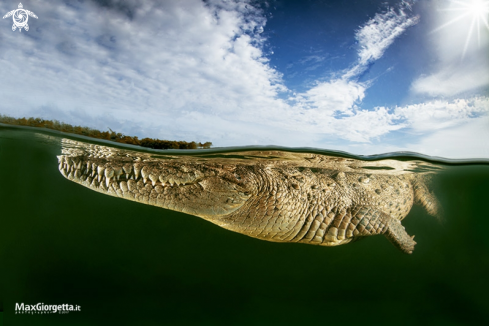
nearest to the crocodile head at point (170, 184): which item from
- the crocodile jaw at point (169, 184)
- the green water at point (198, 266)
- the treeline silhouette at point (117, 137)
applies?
the crocodile jaw at point (169, 184)

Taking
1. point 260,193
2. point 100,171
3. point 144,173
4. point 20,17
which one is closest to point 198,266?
point 260,193

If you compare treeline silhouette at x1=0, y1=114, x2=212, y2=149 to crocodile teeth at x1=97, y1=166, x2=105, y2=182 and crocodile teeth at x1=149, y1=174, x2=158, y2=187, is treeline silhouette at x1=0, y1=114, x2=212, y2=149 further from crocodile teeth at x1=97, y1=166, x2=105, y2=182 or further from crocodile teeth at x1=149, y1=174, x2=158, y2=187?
crocodile teeth at x1=149, y1=174, x2=158, y2=187

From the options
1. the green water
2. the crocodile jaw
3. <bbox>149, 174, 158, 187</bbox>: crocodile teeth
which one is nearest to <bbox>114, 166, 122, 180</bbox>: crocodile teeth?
the crocodile jaw

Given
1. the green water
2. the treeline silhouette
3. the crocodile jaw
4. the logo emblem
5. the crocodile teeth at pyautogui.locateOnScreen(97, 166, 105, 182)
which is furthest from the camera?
the green water

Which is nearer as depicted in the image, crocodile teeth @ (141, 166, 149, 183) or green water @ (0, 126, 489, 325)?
crocodile teeth @ (141, 166, 149, 183)

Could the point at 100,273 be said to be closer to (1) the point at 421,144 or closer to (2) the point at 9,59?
(2) the point at 9,59

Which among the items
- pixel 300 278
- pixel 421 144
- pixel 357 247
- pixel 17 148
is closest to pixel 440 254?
pixel 357 247

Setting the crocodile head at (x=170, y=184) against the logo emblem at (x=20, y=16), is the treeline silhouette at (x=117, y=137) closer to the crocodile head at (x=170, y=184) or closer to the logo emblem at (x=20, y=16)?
the crocodile head at (x=170, y=184)
